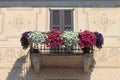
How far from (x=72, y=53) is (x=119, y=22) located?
2.46m

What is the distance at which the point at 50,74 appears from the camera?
14.7m

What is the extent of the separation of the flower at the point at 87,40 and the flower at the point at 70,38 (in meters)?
0.17

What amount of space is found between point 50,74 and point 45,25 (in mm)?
1879

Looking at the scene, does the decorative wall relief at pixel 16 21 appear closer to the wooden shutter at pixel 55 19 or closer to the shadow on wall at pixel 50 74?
the wooden shutter at pixel 55 19

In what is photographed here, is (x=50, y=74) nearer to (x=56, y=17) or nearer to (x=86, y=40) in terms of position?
(x=86, y=40)

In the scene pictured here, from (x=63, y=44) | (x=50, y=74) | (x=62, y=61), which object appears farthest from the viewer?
(x=50, y=74)

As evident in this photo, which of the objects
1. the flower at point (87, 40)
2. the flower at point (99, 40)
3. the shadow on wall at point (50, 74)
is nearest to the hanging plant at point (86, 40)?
the flower at point (87, 40)

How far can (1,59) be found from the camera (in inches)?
590

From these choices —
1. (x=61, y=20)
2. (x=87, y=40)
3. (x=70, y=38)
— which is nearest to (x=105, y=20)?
(x=61, y=20)

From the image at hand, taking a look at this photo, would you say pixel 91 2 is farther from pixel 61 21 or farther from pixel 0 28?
pixel 0 28

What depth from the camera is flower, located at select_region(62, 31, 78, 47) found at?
14008 mm

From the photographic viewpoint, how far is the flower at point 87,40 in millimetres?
13966

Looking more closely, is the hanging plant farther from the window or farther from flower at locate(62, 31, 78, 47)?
the window

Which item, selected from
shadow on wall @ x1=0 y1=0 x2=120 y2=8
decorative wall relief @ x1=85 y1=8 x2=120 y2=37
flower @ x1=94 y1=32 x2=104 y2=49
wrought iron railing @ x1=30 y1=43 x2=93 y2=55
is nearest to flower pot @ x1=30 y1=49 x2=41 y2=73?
wrought iron railing @ x1=30 y1=43 x2=93 y2=55
